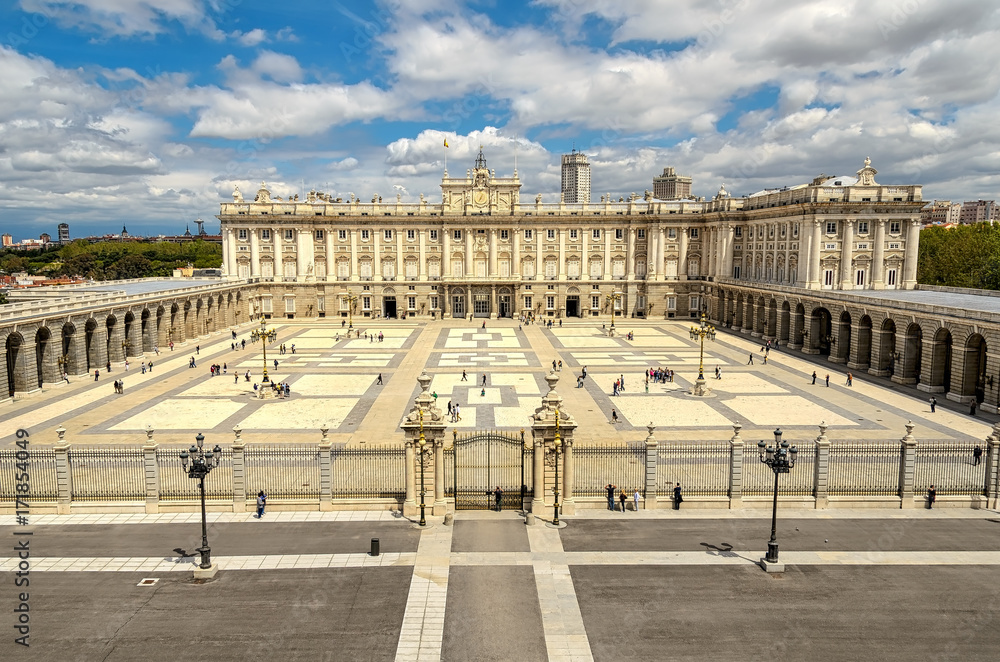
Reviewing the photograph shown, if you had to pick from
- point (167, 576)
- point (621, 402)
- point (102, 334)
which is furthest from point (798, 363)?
point (102, 334)

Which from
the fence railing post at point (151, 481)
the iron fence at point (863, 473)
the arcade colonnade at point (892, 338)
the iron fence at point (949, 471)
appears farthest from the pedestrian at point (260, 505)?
the arcade colonnade at point (892, 338)

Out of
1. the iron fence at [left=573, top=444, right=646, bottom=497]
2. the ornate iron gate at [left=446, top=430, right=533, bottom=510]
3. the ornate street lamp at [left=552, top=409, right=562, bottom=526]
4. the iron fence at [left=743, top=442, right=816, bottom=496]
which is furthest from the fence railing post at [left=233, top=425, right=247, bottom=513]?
the iron fence at [left=743, top=442, right=816, bottom=496]

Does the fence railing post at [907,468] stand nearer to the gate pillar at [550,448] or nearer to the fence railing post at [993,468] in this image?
the fence railing post at [993,468]

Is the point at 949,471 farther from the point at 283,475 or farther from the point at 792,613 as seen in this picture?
the point at 283,475

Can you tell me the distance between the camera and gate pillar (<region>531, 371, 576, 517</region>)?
24234mm

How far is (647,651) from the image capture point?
1644 centimetres

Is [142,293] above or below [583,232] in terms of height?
below

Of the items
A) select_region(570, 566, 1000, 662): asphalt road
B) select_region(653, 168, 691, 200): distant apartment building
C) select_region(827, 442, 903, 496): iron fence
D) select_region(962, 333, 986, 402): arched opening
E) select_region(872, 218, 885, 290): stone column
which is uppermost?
select_region(653, 168, 691, 200): distant apartment building

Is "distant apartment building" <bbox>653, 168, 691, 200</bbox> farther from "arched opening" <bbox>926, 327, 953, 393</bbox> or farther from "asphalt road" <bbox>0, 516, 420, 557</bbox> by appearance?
"asphalt road" <bbox>0, 516, 420, 557</bbox>

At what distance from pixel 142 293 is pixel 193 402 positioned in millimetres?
24596

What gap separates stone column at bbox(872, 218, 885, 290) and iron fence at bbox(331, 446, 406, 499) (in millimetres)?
58172

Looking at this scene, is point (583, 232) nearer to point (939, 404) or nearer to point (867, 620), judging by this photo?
point (939, 404)

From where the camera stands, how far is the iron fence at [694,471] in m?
26.0

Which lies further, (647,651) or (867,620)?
(867,620)
